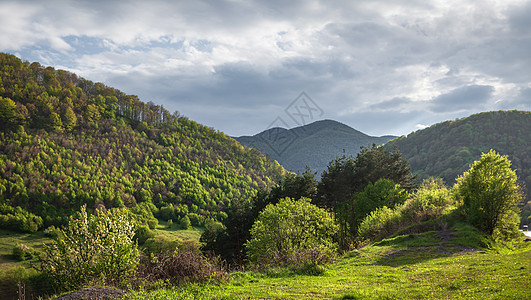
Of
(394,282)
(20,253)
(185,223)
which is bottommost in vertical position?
(20,253)

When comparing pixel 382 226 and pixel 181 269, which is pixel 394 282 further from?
pixel 382 226

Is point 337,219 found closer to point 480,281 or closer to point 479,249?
point 479,249

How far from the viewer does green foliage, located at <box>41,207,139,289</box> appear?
52.4 ft

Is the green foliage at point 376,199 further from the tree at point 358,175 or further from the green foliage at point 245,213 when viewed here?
the green foliage at point 245,213

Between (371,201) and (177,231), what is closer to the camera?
(371,201)

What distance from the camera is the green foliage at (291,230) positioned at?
27.8 m

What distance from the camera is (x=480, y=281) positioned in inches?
404

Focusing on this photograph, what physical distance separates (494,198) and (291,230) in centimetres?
1692

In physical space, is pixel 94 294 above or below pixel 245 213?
above

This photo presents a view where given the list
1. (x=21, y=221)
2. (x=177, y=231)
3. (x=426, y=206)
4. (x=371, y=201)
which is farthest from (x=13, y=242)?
(x=426, y=206)

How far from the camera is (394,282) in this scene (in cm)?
1255

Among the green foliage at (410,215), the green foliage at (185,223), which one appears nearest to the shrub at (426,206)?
the green foliage at (410,215)

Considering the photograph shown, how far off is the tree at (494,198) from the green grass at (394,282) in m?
8.08

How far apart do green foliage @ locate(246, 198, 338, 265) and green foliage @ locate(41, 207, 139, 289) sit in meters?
11.2
